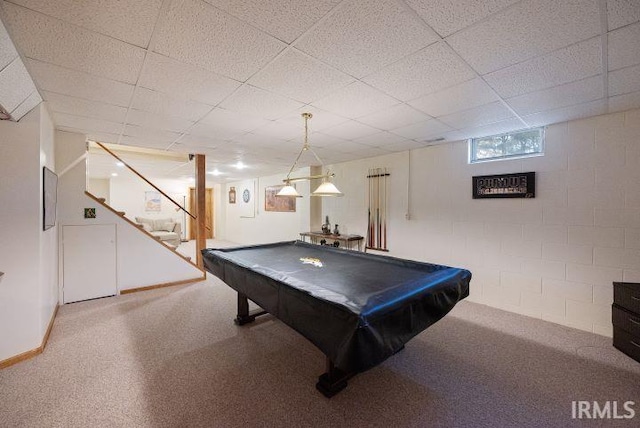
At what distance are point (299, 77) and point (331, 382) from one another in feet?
7.44

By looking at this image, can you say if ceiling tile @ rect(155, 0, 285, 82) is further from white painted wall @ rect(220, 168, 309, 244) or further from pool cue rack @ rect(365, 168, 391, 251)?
white painted wall @ rect(220, 168, 309, 244)

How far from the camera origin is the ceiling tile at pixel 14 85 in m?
1.74

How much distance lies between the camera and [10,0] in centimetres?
125

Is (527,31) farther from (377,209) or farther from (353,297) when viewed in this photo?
(377,209)

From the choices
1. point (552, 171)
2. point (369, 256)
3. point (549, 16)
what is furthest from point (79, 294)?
point (552, 171)

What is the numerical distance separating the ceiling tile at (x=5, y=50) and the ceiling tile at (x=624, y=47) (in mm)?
3374

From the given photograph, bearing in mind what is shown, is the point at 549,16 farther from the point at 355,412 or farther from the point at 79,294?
the point at 79,294

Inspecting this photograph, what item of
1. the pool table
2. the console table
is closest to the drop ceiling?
the pool table

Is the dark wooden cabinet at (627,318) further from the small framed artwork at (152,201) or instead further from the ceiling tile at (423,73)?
the small framed artwork at (152,201)

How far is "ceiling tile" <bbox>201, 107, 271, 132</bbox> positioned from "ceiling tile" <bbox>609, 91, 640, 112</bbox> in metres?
3.31

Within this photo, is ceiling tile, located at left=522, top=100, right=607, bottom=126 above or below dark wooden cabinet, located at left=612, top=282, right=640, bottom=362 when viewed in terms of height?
above

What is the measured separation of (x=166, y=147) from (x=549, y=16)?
15.6ft

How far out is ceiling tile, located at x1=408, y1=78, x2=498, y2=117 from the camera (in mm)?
2158

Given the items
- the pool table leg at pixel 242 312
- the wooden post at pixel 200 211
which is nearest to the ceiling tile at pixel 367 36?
the pool table leg at pixel 242 312
